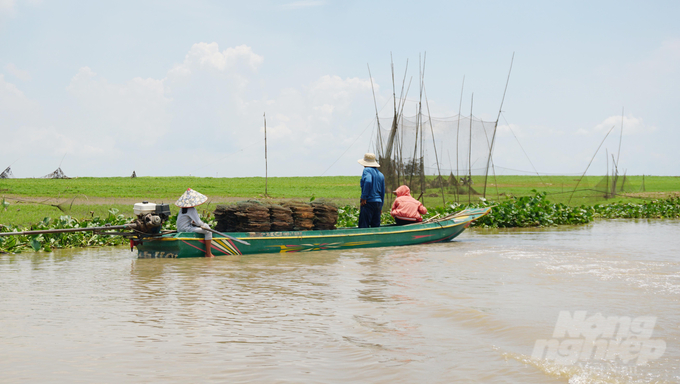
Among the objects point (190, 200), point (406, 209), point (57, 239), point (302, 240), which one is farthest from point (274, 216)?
point (57, 239)

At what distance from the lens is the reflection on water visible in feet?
13.1

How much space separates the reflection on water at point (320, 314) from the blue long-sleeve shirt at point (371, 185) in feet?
4.95

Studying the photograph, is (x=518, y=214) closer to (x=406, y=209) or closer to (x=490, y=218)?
(x=490, y=218)

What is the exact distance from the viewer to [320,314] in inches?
225

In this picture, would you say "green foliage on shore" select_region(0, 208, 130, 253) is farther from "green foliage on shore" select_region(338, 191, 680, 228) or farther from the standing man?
"green foliage on shore" select_region(338, 191, 680, 228)

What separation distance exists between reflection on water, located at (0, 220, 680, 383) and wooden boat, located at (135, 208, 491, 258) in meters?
0.28

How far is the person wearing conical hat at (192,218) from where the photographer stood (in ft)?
32.2

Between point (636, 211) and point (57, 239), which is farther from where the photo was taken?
point (636, 211)

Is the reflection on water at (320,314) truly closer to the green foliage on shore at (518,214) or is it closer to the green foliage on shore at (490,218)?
the green foliage on shore at (490,218)

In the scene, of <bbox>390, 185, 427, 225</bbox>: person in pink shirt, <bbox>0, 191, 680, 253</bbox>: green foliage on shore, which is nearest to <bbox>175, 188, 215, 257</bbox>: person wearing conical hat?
<bbox>0, 191, 680, 253</bbox>: green foliage on shore

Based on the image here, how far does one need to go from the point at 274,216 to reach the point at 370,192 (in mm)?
2048

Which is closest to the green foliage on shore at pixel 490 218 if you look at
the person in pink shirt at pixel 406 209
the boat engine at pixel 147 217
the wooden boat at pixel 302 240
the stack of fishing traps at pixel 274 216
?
A: the wooden boat at pixel 302 240

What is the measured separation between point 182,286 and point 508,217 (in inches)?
483

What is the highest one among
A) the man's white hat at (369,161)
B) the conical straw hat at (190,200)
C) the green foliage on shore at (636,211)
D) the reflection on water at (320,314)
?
the man's white hat at (369,161)
